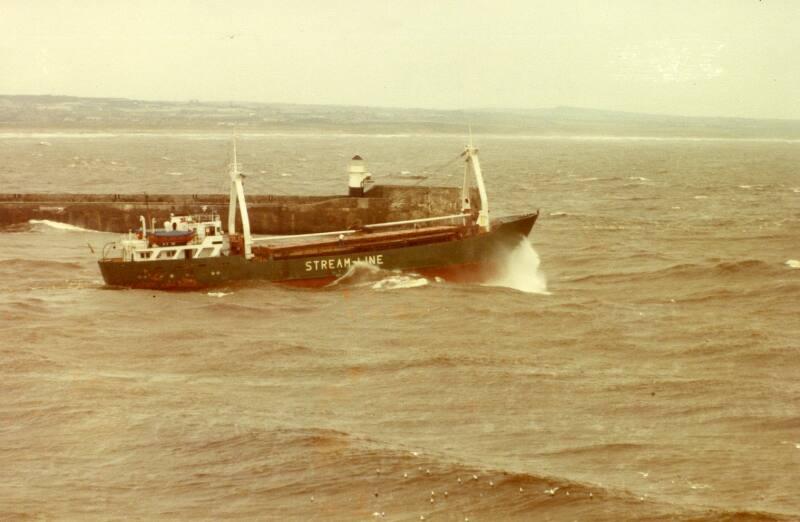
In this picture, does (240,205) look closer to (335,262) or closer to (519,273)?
(335,262)

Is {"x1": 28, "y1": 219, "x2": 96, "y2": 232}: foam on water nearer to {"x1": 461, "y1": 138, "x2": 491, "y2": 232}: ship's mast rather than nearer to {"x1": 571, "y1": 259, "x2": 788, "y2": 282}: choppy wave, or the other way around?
{"x1": 461, "y1": 138, "x2": 491, "y2": 232}: ship's mast

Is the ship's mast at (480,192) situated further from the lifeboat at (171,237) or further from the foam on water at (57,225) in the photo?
the foam on water at (57,225)

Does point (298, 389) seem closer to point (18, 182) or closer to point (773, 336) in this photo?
point (773, 336)

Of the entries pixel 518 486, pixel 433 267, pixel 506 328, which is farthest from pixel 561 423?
pixel 433 267

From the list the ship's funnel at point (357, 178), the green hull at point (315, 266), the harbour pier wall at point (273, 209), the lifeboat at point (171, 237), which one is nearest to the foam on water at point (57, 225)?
the harbour pier wall at point (273, 209)

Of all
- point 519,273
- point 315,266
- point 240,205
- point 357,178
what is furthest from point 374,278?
point 357,178
